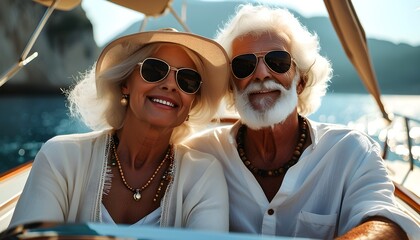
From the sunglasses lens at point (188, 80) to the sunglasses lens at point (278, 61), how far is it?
367mm

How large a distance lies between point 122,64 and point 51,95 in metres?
46.5

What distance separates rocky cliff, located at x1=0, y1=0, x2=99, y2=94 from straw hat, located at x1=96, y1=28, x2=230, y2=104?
3136cm

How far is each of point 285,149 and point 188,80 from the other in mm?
617

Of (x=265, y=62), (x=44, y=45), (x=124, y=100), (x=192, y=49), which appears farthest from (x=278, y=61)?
(x=44, y=45)

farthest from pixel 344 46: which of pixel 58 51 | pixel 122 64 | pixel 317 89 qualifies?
pixel 58 51

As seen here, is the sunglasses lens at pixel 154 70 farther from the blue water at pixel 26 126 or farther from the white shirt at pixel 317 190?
the blue water at pixel 26 126

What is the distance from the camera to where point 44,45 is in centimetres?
3947

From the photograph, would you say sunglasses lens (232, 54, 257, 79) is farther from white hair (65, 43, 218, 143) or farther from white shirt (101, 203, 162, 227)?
white shirt (101, 203, 162, 227)

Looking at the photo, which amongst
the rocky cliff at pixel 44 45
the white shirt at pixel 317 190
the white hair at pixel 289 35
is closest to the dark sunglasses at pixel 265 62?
the white hair at pixel 289 35

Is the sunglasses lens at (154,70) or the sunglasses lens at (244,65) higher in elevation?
the sunglasses lens at (154,70)

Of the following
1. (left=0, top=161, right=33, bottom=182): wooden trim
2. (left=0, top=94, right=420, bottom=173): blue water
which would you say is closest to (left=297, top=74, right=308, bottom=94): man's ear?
(left=0, top=161, right=33, bottom=182): wooden trim

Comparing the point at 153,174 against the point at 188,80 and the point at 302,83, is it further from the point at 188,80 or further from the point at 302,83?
the point at 302,83

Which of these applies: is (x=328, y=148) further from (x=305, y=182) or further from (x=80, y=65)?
(x=80, y=65)

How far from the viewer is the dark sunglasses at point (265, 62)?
6.94 ft
